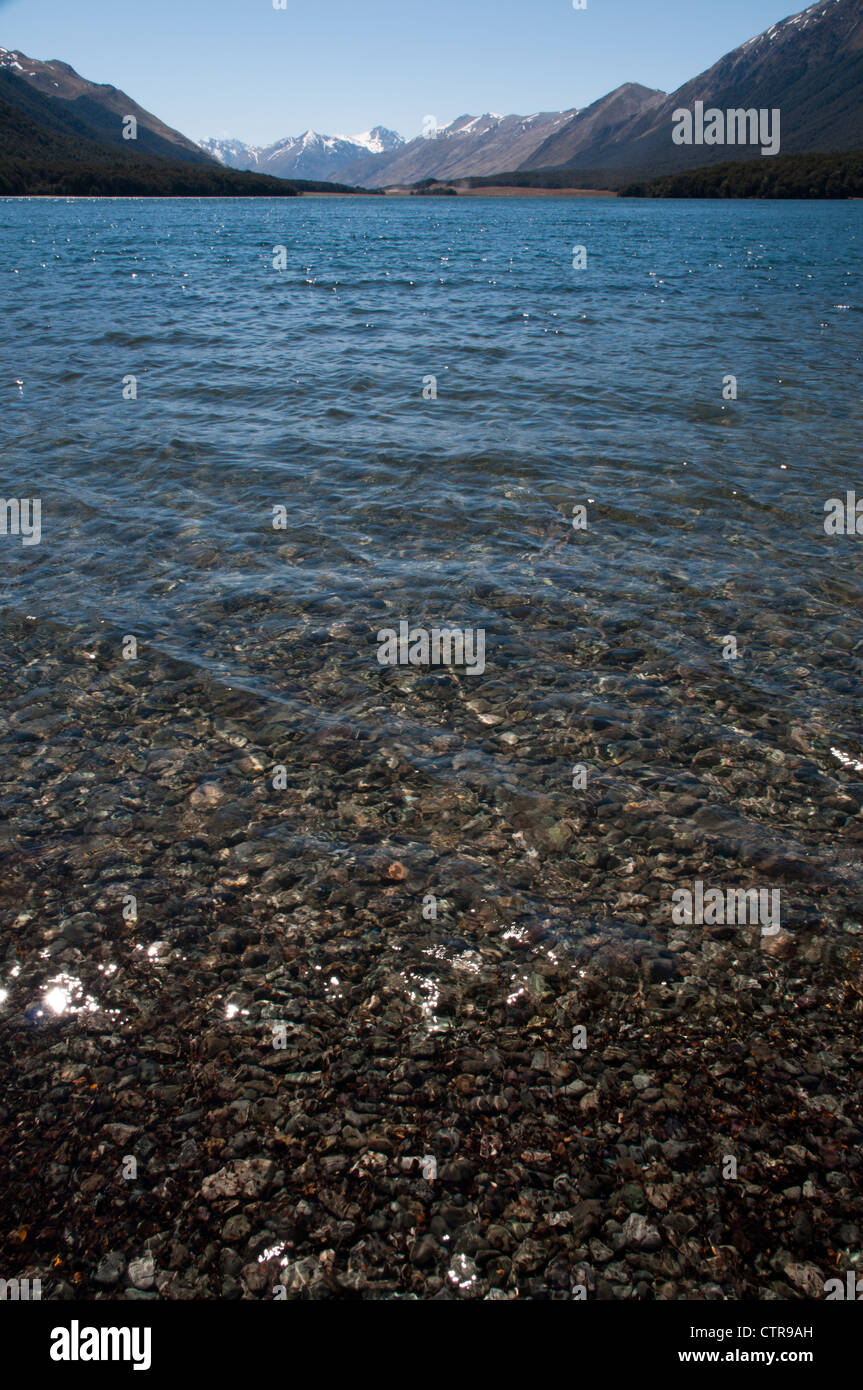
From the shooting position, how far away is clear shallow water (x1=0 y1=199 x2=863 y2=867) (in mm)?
8703

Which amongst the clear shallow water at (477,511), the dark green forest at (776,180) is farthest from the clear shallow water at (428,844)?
the dark green forest at (776,180)

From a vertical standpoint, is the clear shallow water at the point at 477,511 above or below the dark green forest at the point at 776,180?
below

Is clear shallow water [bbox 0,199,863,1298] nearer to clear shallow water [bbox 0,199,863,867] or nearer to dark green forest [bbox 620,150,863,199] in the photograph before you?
clear shallow water [bbox 0,199,863,867]

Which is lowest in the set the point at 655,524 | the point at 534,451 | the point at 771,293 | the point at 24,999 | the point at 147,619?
the point at 24,999

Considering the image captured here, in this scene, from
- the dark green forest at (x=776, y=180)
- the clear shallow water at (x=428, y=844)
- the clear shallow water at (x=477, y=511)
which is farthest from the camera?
the dark green forest at (x=776, y=180)

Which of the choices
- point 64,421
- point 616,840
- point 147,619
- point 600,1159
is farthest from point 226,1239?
point 64,421

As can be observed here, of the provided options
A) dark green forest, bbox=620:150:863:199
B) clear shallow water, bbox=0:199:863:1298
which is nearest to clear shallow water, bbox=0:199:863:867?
clear shallow water, bbox=0:199:863:1298

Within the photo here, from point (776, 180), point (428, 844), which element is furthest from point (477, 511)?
point (776, 180)

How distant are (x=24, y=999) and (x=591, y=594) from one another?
8296 mm

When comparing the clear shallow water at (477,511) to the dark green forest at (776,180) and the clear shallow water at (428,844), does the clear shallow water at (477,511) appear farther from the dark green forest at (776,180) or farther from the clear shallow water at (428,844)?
the dark green forest at (776,180)

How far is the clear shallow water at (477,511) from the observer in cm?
870

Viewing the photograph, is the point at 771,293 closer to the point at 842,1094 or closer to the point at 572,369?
the point at 572,369

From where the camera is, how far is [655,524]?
42.5 feet
